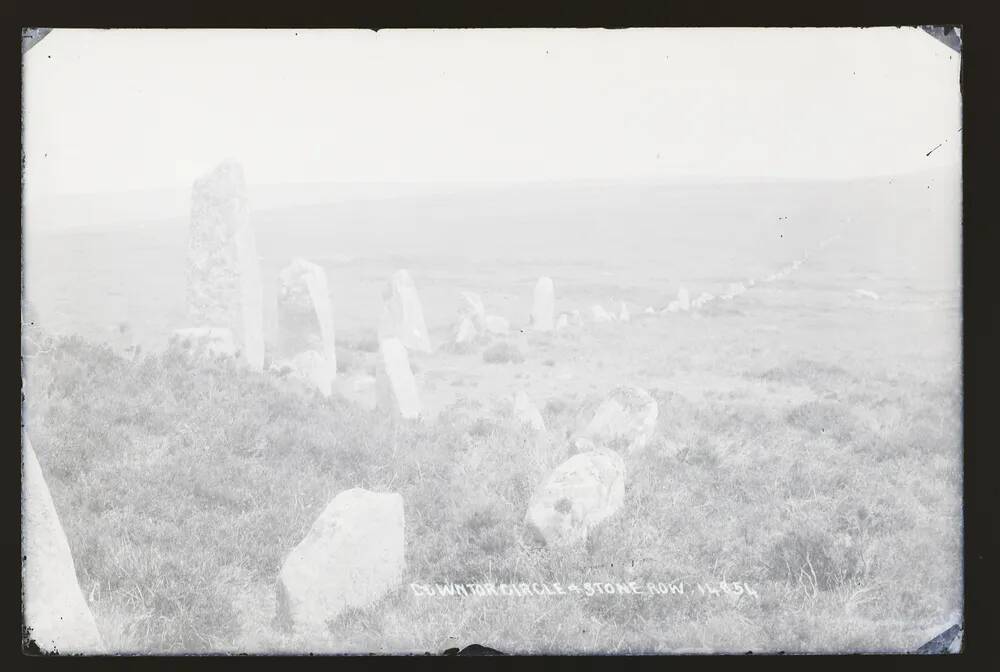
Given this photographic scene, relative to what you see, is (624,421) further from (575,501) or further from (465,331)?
(465,331)

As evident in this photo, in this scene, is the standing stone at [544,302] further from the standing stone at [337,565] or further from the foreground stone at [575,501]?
the standing stone at [337,565]

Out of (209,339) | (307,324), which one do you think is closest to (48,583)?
(209,339)

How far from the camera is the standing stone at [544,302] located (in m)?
7.17

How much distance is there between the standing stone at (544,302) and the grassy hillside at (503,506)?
0.84m

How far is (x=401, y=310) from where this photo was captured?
721 cm

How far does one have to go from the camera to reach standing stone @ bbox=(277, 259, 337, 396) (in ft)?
23.9

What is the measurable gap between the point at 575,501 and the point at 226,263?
431cm

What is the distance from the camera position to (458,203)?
24.1ft

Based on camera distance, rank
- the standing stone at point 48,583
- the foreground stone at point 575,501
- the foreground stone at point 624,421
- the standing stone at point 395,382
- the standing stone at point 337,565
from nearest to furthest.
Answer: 1. the standing stone at point 337,565
2. the standing stone at point 48,583
3. the foreground stone at point 575,501
4. the foreground stone at point 624,421
5. the standing stone at point 395,382

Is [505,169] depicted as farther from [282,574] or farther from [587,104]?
[282,574]

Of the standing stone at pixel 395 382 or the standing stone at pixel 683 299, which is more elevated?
the standing stone at pixel 683 299

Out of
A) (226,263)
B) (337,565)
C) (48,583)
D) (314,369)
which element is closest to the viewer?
(337,565)

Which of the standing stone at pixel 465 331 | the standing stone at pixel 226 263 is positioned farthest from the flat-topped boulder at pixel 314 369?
the standing stone at pixel 465 331
